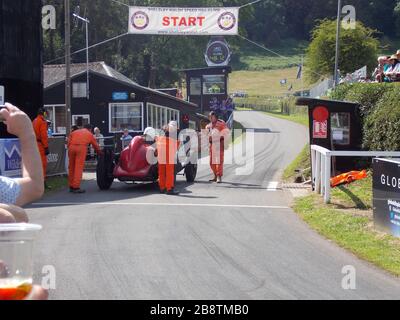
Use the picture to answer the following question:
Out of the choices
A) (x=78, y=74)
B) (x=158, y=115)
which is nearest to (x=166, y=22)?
(x=78, y=74)

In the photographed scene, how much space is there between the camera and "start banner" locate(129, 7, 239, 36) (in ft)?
87.2

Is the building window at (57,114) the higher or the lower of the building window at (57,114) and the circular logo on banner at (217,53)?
the lower

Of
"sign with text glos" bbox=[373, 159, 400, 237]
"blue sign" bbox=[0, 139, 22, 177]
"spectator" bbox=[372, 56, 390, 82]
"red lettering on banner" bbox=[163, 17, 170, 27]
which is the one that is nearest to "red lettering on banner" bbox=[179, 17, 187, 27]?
"red lettering on banner" bbox=[163, 17, 170, 27]

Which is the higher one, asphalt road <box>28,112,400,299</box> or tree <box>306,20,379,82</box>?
tree <box>306,20,379,82</box>

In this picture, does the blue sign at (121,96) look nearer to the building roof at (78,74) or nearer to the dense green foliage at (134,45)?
the building roof at (78,74)

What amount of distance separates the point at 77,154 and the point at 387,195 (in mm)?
8127

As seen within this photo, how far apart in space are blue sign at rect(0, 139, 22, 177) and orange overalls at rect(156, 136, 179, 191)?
3591 mm

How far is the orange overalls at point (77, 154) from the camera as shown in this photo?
1561 cm

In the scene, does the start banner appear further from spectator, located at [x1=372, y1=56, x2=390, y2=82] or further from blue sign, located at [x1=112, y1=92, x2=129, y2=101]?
spectator, located at [x1=372, y1=56, x2=390, y2=82]

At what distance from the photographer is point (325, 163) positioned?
513 inches

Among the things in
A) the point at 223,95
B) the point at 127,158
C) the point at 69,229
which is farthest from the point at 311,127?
the point at 223,95

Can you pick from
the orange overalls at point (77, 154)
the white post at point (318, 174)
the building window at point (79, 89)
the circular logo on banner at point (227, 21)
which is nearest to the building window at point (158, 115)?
the building window at point (79, 89)

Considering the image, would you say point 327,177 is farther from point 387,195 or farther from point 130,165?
point 130,165

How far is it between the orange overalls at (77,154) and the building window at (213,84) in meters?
40.7
